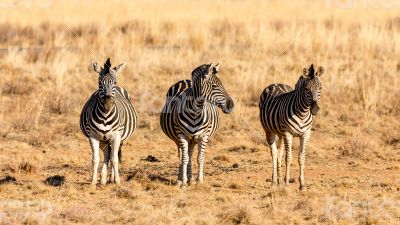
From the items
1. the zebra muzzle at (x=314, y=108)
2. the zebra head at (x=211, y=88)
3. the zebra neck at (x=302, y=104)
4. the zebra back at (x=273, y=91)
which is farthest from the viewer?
the zebra back at (x=273, y=91)

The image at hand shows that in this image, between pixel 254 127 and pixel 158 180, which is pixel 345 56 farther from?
pixel 158 180

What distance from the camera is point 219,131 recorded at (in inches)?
617

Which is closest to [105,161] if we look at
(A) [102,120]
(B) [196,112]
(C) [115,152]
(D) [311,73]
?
(C) [115,152]

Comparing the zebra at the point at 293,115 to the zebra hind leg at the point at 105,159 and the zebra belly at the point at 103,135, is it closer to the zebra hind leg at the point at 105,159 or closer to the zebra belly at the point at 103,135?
the zebra belly at the point at 103,135

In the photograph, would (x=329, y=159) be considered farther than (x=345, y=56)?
No

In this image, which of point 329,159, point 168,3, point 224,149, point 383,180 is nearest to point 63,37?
point 224,149

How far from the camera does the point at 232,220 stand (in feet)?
29.7

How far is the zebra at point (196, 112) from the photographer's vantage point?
1046cm

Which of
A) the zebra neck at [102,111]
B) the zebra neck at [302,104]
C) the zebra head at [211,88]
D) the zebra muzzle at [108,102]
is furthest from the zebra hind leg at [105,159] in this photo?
the zebra neck at [302,104]

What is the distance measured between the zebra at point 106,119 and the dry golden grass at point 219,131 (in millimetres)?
544

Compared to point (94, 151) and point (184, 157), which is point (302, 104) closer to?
point (184, 157)

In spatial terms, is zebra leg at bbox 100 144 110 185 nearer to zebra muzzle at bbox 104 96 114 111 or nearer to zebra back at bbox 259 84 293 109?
zebra muzzle at bbox 104 96 114 111

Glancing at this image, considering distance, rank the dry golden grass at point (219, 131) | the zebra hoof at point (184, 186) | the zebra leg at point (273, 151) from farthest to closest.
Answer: the zebra leg at point (273, 151)
the zebra hoof at point (184, 186)
the dry golden grass at point (219, 131)

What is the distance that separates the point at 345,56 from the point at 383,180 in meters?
9.89
